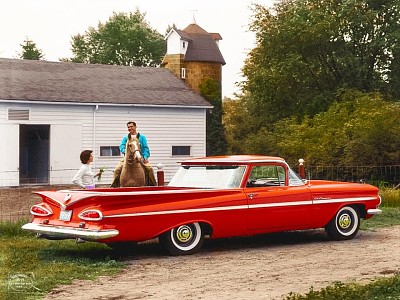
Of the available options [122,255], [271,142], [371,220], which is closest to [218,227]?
[122,255]

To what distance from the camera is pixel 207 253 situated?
40.9 ft

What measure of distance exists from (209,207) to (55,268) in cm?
255

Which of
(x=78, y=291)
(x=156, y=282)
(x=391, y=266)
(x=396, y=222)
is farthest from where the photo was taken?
(x=396, y=222)

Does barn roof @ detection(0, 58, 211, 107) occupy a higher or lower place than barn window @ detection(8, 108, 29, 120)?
higher

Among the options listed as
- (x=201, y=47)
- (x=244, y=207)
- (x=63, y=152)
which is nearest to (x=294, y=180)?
(x=244, y=207)

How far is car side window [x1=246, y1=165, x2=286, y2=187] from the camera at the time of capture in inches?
520

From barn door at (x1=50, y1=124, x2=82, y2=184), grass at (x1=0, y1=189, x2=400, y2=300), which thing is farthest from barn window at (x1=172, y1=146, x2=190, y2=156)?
grass at (x1=0, y1=189, x2=400, y2=300)

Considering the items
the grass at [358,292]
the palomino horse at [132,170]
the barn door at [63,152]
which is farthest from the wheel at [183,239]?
the barn door at [63,152]

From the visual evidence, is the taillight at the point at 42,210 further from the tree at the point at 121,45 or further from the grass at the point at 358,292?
the tree at the point at 121,45

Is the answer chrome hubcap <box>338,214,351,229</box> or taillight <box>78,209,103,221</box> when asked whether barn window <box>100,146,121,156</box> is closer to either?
chrome hubcap <box>338,214,351,229</box>

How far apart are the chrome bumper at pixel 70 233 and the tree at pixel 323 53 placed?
102 ft

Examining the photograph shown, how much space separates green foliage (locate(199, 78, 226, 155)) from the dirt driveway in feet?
109

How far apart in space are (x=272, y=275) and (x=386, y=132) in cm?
2005

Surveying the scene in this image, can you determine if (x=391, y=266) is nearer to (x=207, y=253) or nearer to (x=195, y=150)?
(x=207, y=253)
